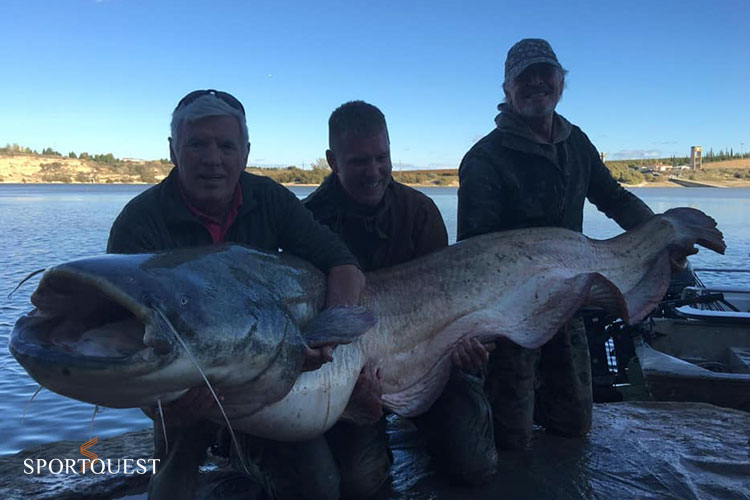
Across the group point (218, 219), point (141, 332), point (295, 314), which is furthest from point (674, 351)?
point (141, 332)

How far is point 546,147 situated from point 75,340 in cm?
332

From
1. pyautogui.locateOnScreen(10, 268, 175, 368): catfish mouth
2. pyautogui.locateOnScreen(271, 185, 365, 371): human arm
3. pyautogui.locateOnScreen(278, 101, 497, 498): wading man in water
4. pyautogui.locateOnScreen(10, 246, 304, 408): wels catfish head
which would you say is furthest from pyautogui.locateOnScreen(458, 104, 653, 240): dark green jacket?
pyautogui.locateOnScreen(10, 268, 175, 368): catfish mouth

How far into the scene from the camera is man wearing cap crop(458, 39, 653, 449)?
12.9 feet

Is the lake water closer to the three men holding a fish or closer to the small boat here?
the three men holding a fish

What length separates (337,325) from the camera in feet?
8.11

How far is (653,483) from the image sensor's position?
3152mm

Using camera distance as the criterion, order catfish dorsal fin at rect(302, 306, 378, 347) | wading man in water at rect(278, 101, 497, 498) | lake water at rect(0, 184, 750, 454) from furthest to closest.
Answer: lake water at rect(0, 184, 750, 454)
wading man in water at rect(278, 101, 497, 498)
catfish dorsal fin at rect(302, 306, 378, 347)

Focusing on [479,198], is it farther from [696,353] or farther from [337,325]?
[696,353]

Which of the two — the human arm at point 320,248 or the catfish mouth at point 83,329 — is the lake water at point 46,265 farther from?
the catfish mouth at point 83,329

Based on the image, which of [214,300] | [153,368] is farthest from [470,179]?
[153,368]

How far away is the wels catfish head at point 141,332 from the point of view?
5.57 feet

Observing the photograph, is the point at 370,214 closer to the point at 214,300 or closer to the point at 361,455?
the point at 361,455

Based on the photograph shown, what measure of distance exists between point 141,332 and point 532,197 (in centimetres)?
297

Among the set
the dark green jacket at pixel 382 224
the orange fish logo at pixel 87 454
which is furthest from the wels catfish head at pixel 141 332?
the orange fish logo at pixel 87 454
